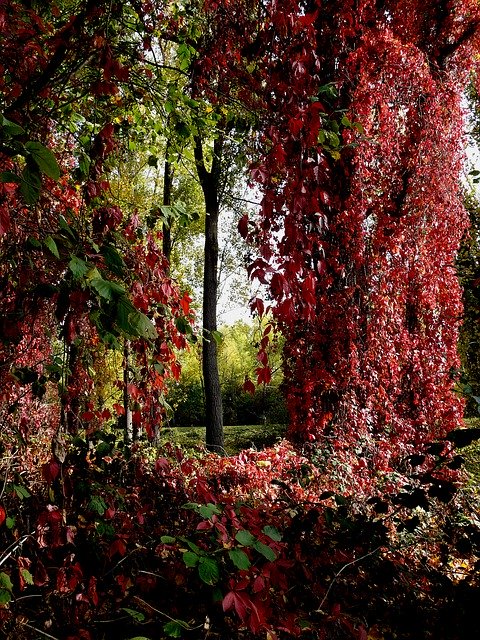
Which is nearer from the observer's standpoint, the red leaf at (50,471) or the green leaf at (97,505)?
the red leaf at (50,471)

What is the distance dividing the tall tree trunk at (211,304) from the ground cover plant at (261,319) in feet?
13.9

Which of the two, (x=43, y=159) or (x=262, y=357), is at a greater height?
(x=43, y=159)

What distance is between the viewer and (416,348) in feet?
24.7

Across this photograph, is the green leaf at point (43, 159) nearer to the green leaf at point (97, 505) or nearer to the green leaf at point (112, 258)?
the green leaf at point (112, 258)

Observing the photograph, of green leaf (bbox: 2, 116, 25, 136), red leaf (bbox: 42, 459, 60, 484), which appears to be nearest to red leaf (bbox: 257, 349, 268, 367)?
red leaf (bbox: 42, 459, 60, 484)

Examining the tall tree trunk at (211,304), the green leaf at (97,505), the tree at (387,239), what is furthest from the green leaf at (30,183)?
the tall tree trunk at (211,304)

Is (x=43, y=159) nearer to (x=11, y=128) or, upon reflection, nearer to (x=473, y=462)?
(x=11, y=128)

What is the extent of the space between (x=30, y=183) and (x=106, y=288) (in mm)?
348

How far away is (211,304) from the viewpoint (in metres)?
11.3

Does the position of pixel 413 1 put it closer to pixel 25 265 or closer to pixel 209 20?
pixel 209 20

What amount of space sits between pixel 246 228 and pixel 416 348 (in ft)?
20.9

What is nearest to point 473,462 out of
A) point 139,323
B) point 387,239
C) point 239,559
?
point 387,239

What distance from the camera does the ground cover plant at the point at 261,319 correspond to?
1.88 metres

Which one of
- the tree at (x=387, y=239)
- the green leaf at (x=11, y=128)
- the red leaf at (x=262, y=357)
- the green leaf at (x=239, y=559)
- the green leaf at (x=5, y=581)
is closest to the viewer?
the green leaf at (x=11, y=128)
